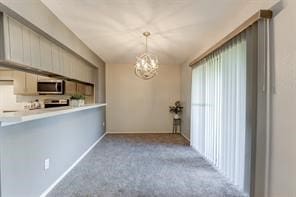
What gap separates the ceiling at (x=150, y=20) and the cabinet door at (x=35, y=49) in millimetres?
428

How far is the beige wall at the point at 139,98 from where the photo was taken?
7.71 meters

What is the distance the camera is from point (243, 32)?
284 cm

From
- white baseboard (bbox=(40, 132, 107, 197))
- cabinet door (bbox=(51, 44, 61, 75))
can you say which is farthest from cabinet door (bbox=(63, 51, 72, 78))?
white baseboard (bbox=(40, 132, 107, 197))

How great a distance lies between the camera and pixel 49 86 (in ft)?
17.0

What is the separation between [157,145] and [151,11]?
138 inches

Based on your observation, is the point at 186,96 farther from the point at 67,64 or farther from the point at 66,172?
the point at 66,172

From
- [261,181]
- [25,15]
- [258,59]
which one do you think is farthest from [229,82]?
[25,15]

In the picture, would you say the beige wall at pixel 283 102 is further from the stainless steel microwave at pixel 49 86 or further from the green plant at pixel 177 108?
the green plant at pixel 177 108

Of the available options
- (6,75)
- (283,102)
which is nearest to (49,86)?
(6,75)

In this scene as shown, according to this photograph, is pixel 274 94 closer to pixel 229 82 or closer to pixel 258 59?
pixel 258 59

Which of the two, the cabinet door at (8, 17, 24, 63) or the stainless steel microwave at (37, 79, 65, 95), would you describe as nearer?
the cabinet door at (8, 17, 24, 63)

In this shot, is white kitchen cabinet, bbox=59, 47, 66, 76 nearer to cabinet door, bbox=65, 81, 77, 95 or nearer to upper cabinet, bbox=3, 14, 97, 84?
upper cabinet, bbox=3, 14, 97, 84

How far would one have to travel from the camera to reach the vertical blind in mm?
2977

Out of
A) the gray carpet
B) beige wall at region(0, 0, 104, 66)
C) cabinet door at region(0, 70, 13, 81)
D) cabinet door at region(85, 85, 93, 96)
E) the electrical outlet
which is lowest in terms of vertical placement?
the gray carpet
